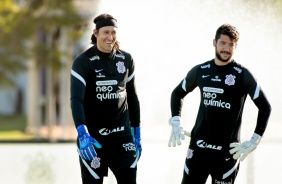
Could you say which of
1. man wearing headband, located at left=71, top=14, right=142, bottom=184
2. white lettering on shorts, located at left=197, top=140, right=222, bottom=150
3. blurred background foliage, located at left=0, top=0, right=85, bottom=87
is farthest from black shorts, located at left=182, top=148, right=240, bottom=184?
blurred background foliage, located at left=0, top=0, right=85, bottom=87

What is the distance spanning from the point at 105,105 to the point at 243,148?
1222mm

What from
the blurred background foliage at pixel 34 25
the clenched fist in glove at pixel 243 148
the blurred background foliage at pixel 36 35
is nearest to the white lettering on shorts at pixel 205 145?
the clenched fist in glove at pixel 243 148

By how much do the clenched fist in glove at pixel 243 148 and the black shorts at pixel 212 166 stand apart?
88mm

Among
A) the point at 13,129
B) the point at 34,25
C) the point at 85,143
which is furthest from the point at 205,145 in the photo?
the point at 13,129

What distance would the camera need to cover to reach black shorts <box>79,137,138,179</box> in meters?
7.12

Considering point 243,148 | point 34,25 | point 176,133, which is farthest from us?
point 34,25

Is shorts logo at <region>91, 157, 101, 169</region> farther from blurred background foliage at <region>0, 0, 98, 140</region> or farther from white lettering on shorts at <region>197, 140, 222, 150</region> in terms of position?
blurred background foliage at <region>0, 0, 98, 140</region>

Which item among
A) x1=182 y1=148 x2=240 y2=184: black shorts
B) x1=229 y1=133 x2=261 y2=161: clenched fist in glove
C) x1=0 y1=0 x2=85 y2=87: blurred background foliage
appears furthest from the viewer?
x1=0 y1=0 x2=85 y2=87: blurred background foliage

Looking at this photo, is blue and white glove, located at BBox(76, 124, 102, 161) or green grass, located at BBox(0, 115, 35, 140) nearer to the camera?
blue and white glove, located at BBox(76, 124, 102, 161)

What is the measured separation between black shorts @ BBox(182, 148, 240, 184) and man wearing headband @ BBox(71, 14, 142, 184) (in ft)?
1.64

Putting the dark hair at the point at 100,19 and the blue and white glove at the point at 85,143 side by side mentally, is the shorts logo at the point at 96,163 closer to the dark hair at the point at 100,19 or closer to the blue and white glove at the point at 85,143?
the blue and white glove at the point at 85,143

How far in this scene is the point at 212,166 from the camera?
280 inches

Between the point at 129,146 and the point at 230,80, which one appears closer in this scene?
the point at 230,80

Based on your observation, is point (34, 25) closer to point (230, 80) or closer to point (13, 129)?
point (13, 129)
